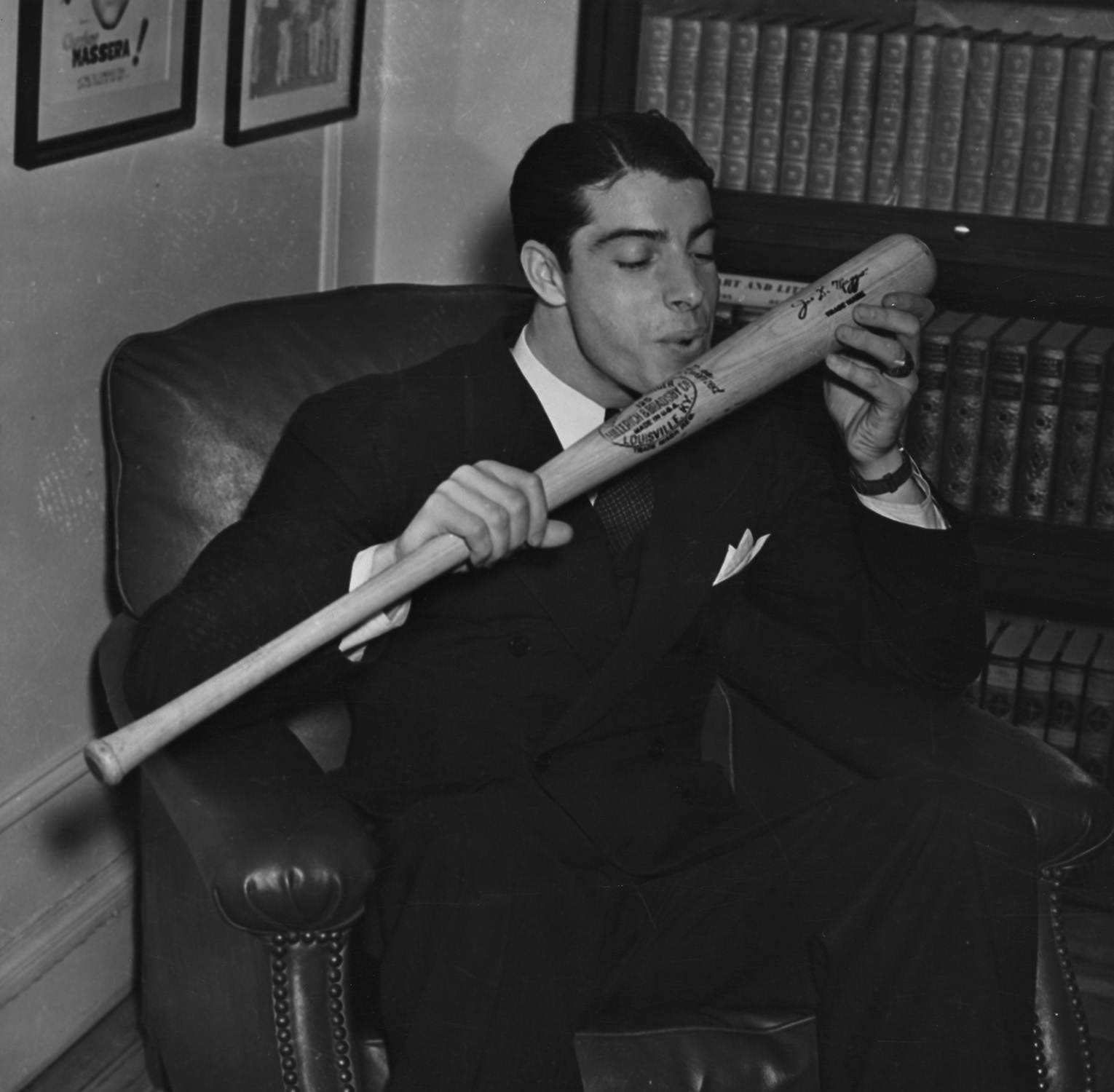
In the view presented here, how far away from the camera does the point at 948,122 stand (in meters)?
2.69

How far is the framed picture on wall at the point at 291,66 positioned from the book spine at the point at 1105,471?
1333 millimetres

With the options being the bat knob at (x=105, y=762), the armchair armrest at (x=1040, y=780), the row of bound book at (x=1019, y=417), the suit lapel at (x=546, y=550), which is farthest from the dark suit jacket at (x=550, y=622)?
the row of bound book at (x=1019, y=417)

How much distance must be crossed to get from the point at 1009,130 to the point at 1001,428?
0.47 m

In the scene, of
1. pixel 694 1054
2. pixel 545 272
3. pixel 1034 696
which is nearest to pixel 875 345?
pixel 545 272

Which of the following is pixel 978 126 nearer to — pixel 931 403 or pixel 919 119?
pixel 919 119

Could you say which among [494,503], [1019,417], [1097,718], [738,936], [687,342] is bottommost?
[1097,718]

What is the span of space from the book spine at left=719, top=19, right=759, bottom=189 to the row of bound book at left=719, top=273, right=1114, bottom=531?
24 cm

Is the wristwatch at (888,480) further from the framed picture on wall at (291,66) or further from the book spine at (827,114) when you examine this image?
the framed picture on wall at (291,66)

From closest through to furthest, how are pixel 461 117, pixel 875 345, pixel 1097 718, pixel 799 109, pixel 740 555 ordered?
pixel 875 345
pixel 740 555
pixel 799 109
pixel 1097 718
pixel 461 117

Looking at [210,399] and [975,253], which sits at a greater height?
[975,253]

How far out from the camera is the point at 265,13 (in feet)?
8.27

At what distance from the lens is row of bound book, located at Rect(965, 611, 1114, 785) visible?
9.36 feet

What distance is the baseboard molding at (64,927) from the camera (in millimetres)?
2287

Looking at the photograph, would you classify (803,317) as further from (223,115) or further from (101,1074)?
(101,1074)
